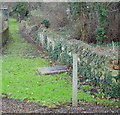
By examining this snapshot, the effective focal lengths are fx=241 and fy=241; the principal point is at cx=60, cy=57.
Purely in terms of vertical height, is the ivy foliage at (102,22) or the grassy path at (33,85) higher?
the ivy foliage at (102,22)

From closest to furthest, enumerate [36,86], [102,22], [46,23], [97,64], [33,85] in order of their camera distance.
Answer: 1. [97,64]
2. [36,86]
3. [33,85]
4. [102,22]
5. [46,23]

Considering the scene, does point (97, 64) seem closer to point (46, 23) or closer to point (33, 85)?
point (33, 85)

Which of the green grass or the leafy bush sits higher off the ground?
the leafy bush

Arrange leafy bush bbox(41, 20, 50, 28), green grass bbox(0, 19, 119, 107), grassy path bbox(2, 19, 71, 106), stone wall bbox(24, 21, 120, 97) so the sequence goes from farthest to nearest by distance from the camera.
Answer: leafy bush bbox(41, 20, 50, 28)
stone wall bbox(24, 21, 120, 97)
grassy path bbox(2, 19, 71, 106)
green grass bbox(0, 19, 119, 107)

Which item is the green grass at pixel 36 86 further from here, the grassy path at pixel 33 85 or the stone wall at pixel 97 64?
the stone wall at pixel 97 64

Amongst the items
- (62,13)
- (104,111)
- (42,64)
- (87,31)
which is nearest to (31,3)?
(62,13)

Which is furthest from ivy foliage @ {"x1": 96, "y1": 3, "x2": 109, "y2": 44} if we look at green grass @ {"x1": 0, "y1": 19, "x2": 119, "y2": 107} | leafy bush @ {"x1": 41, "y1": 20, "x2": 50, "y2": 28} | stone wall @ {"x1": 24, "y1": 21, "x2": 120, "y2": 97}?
leafy bush @ {"x1": 41, "y1": 20, "x2": 50, "y2": 28}

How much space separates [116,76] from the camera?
6.71 metres

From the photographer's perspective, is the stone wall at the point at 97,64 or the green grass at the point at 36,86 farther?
the stone wall at the point at 97,64

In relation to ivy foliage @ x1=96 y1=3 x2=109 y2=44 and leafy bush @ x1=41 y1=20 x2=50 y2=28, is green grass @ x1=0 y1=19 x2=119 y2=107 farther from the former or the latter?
leafy bush @ x1=41 y1=20 x2=50 y2=28

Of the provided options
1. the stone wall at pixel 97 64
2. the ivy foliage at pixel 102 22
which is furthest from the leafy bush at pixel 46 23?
the stone wall at pixel 97 64

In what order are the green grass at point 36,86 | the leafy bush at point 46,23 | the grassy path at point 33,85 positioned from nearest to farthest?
the green grass at point 36,86, the grassy path at point 33,85, the leafy bush at point 46,23

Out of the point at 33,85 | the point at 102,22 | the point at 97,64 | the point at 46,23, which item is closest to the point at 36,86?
the point at 33,85

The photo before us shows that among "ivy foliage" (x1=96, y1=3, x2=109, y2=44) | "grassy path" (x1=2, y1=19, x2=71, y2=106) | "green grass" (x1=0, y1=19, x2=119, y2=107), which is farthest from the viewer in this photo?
"ivy foliage" (x1=96, y1=3, x2=109, y2=44)
